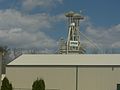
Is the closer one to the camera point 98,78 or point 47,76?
point 98,78

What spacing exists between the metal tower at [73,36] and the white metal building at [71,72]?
18326 mm

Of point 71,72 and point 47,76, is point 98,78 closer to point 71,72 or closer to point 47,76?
point 71,72

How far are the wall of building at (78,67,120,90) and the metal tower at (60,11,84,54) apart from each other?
70.7 ft

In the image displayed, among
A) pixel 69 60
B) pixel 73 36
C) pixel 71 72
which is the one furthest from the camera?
pixel 73 36

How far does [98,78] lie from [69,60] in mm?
5758

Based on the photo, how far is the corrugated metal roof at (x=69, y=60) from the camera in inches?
1992

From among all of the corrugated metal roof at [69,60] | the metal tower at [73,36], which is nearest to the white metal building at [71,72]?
the corrugated metal roof at [69,60]

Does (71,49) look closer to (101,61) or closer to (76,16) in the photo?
(76,16)

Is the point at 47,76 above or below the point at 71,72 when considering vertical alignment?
below

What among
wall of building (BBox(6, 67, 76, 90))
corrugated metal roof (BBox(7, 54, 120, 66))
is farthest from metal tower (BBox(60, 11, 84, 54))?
wall of building (BBox(6, 67, 76, 90))

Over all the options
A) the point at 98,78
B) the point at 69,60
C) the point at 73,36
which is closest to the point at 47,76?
the point at 69,60

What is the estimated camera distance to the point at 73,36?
77688 mm

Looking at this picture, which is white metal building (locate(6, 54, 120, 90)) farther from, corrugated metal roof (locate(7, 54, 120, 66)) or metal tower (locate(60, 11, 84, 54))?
metal tower (locate(60, 11, 84, 54))

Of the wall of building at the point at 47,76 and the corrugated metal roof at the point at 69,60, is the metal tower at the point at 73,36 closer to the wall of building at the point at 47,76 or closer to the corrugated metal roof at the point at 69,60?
the corrugated metal roof at the point at 69,60
